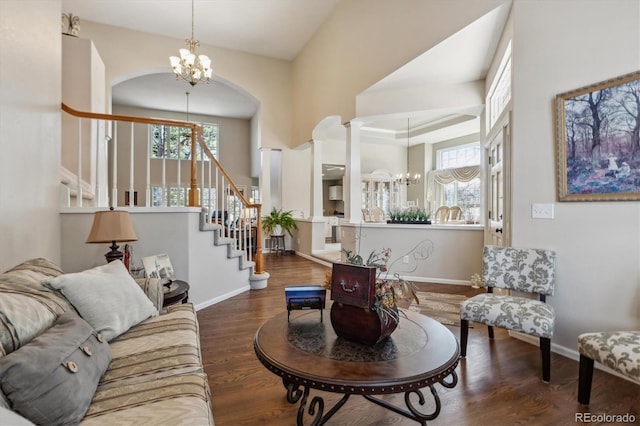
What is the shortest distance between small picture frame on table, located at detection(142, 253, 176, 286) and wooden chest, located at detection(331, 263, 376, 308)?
75.4 inches

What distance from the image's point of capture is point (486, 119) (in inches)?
193

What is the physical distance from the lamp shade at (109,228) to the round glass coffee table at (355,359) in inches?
63.8

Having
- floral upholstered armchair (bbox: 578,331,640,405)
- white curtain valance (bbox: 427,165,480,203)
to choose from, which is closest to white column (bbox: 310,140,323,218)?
white curtain valance (bbox: 427,165,480,203)

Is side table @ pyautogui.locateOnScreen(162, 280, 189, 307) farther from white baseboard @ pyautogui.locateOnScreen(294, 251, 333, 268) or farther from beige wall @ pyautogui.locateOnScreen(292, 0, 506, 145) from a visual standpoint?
beige wall @ pyautogui.locateOnScreen(292, 0, 506, 145)

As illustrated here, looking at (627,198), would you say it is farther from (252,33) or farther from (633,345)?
(252,33)

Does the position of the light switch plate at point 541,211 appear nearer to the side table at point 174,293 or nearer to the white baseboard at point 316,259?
the side table at point 174,293

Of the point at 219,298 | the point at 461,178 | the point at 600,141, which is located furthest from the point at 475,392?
the point at 461,178

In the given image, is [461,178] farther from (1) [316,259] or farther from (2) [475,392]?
(2) [475,392]

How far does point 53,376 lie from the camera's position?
1091 mm

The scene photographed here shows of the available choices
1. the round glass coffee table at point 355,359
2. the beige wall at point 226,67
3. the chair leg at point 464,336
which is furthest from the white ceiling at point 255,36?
the round glass coffee table at point 355,359

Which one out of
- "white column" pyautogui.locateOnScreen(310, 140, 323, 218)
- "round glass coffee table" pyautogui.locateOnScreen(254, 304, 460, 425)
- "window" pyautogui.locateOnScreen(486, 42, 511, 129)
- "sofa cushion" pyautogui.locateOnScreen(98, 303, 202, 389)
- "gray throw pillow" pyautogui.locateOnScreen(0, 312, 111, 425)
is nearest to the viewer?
"gray throw pillow" pyautogui.locateOnScreen(0, 312, 111, 425)

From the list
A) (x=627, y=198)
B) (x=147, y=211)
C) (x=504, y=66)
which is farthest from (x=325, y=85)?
(x=627, y=198)

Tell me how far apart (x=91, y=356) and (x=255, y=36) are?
7.40 metres

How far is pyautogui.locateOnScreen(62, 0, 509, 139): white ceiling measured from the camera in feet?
13.5
